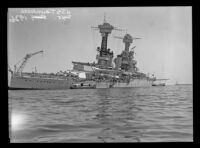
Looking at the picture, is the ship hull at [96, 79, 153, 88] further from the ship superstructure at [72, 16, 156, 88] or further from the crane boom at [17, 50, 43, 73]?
the crane boom at [17, 50, 43, 73]

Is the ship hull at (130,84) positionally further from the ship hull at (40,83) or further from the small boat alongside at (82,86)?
the ship hull at (40,83)

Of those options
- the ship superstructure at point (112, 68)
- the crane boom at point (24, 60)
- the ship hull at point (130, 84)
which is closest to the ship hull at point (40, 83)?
the crane boom at point (24, 60)

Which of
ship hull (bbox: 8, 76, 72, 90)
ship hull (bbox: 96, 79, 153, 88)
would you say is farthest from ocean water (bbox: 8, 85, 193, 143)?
ship hull (bbox: 96, 79, 153, 88)

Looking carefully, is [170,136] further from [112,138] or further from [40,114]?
[40,114]

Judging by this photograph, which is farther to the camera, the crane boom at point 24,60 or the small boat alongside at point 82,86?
the small boat alongside at point 82,86

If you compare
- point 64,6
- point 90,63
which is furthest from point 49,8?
point 90,63
